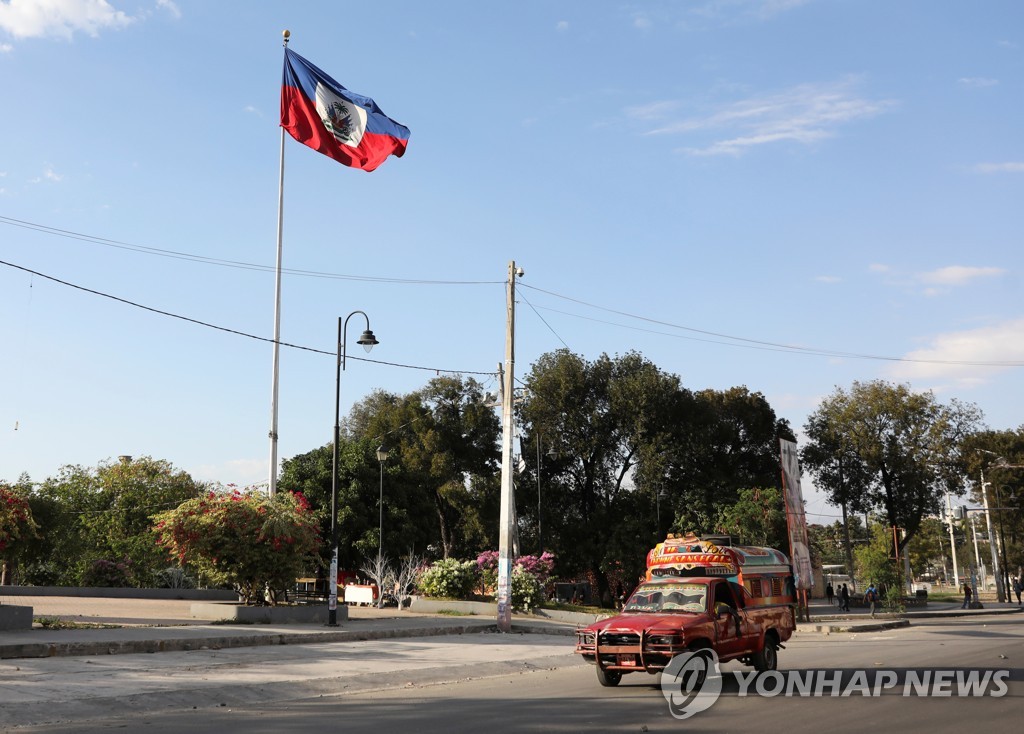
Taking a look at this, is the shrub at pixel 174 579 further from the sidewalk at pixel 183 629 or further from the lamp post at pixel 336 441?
the lamp post at pixel 336 441

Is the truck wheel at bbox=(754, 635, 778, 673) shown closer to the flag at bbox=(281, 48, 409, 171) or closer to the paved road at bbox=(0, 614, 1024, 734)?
the paved road at bbox=(0, 614, 1024, 734)

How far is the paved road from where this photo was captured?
424 inches

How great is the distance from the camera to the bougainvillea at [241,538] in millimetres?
23875

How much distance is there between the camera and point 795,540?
33.4 metres

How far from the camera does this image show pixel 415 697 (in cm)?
1361

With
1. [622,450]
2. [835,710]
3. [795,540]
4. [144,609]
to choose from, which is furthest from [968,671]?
[622,450]

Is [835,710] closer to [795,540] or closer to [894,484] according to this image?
[795,540]

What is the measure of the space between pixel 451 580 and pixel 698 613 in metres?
20.0

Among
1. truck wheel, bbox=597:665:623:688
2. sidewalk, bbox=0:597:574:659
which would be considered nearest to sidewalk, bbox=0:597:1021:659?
sidewalk, bbox=0:597:574:659

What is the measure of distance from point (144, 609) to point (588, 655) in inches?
779

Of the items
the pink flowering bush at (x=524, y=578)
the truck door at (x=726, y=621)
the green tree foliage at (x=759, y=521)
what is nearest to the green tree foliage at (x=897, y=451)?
the green tree foliage at (x=759, y=521)

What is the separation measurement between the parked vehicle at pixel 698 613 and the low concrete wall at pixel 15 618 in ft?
40.0

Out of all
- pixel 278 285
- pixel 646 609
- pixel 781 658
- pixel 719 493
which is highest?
pixel 278 285

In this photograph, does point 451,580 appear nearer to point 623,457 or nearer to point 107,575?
point 107,575
